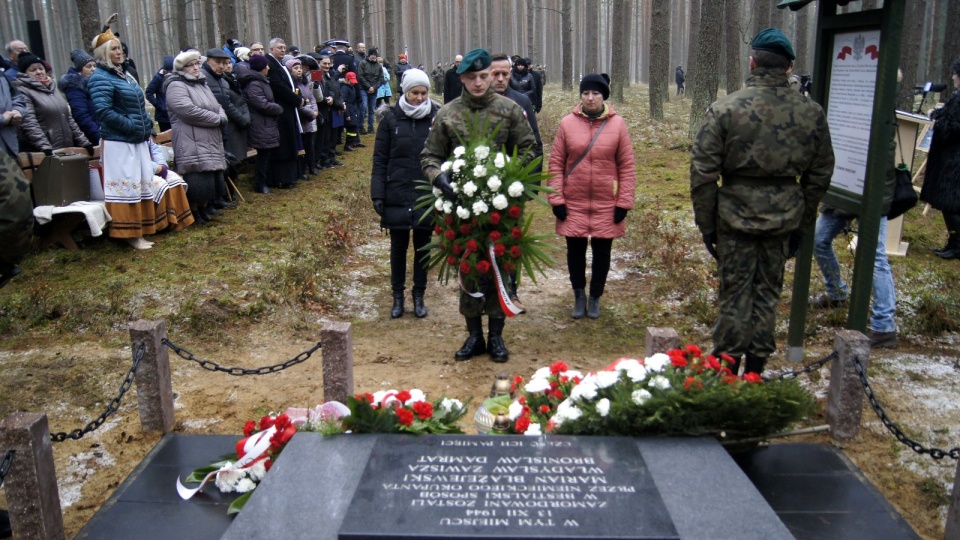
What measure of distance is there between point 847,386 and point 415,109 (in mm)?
3887

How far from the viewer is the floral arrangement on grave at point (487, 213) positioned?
5602mm

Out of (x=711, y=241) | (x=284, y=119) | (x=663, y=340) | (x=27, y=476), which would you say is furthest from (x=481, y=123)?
(x=284, y=119)

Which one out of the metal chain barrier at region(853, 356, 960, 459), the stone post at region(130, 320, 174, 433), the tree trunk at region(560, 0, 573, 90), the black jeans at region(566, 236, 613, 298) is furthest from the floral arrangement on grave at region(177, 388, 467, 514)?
the tree trunk at region(560, 0, 573, 90)

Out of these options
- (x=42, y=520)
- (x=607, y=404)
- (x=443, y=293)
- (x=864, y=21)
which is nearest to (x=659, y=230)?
(x=443, y=293)

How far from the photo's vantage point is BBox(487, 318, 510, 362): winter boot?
618 centimetres

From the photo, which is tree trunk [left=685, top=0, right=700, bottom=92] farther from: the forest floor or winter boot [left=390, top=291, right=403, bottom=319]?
winter boot [left=390, top=291, right=403, bottom=319]

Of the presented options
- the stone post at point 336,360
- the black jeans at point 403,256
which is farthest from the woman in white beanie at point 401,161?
the stone post at point 336,360

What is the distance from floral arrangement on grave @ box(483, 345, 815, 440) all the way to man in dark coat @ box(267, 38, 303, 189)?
8.70m

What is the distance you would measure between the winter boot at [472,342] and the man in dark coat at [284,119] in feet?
21.9

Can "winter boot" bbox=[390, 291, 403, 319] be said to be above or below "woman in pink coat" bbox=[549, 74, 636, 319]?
below

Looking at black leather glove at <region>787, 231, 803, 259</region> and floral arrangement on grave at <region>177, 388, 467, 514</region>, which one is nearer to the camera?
floral arrangement on grave at <region>177, 388, 467, 514</region>

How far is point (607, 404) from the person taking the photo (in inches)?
141

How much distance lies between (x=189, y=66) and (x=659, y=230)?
598cm

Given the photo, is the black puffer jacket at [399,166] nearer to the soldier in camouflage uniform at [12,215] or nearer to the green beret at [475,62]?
the green beret at [475,62]
